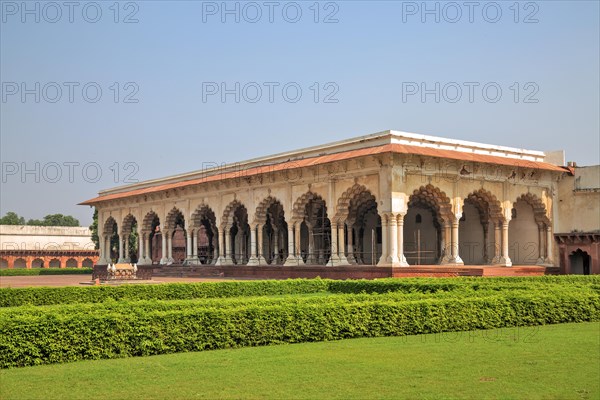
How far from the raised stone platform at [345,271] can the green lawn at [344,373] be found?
11.6m

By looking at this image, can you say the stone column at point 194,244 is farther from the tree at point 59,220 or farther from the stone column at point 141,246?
the tree at point 59,220

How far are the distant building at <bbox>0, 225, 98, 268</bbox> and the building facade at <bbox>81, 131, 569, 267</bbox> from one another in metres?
25.5

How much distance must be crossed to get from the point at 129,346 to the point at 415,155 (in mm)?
14764

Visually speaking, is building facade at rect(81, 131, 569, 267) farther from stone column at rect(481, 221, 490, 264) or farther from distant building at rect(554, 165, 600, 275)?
Answer: distant building at rect(554, 165, 600, 275)

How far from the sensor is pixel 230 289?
59.0 feet

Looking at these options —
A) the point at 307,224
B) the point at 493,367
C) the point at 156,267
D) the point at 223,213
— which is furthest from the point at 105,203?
the point at 493,367

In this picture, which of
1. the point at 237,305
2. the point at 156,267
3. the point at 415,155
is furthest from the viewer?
the point at 156,267

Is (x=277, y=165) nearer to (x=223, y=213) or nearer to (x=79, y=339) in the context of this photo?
(x=223, y=213)

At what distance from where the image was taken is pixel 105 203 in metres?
39.0

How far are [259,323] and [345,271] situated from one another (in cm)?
1395

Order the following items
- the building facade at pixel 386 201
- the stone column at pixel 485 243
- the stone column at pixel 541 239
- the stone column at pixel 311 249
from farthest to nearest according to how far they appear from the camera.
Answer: the stone column at pixel 311 249 < the stone column at pixel 485 243 < the stone column at pixel 541 239 < the building facade at pixel 386 201

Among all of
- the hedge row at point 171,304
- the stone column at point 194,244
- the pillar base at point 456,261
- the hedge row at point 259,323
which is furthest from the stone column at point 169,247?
the hedge row at point 259,323

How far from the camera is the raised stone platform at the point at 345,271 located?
68.0 ft

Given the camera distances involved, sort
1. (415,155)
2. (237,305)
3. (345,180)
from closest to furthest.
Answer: (237,305) → (415,155) → (345,180)
